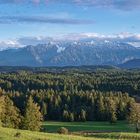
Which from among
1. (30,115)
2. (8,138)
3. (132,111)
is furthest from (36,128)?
(8,138)

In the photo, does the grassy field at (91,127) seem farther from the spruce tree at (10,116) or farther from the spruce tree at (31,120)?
the spruce tree at (10,116)

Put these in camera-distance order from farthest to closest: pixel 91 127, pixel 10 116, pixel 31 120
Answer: pixel 91 127, pixel 31 120, pixel 10 116

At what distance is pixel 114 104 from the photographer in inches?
6166

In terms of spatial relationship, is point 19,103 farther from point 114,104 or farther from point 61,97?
point 114,104

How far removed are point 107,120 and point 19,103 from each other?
145 feet

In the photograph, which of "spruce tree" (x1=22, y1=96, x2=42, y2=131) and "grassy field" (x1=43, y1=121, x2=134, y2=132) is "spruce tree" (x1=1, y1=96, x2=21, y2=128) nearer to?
"spruce tree" (x1=22, y1=96, x2=42, y2=131)

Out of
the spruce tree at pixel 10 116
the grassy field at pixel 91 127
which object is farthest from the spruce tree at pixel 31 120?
the grassy field at pixel 91 127

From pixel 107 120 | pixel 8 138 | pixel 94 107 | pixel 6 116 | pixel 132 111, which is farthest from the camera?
pixel 94 107

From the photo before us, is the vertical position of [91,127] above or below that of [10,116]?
below

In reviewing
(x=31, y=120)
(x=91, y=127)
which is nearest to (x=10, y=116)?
(x=31, y=120)

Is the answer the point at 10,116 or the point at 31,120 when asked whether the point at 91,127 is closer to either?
the point at 31,120

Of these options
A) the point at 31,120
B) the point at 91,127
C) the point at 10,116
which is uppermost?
the point at 10,116

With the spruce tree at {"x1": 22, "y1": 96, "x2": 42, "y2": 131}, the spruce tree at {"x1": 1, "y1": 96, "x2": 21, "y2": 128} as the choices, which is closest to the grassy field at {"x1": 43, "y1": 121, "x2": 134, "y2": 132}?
the spruce tree at {"x1": 22, "y1": 96, "x2": 42, "y2": 131}

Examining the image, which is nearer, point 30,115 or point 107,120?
point 30,115
